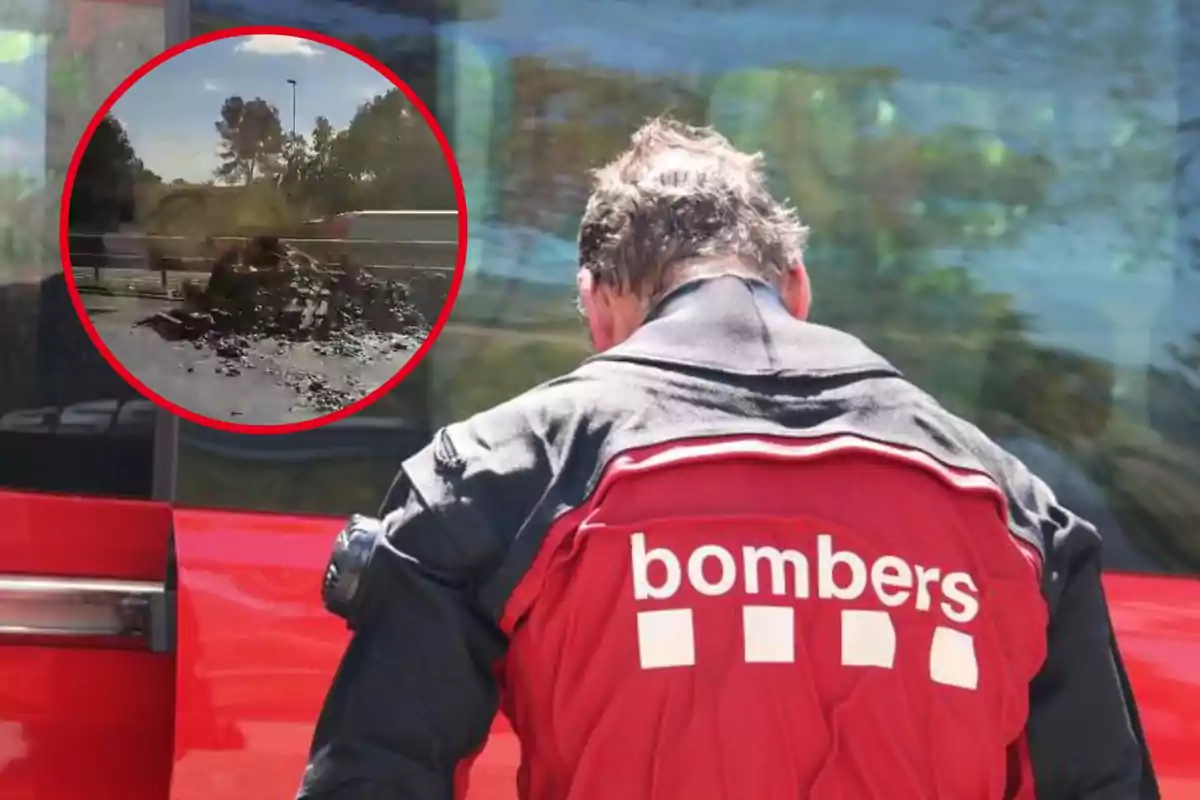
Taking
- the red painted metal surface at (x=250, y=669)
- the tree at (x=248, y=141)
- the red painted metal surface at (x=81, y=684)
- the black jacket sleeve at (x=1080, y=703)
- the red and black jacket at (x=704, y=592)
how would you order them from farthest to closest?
1. the red painted metal surface at (x=81, y=684)
2. the red painted metal surface at (x=250, y=669)
3. the tree at (x=248, y=141)
4. the black jacket sleeve at (x=1080, y=703)
5. the red and black jacket at (x=704, y=592)

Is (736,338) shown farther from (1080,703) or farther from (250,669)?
(250,669)

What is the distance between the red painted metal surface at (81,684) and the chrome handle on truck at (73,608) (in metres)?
0.02

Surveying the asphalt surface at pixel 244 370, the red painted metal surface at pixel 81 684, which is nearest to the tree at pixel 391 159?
the asphalt surface at pixel 244 370

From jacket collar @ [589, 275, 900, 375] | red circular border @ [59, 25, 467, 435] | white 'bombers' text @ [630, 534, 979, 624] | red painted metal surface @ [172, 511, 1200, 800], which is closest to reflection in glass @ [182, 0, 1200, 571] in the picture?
red circular border @ [59, 25, 467, 435]

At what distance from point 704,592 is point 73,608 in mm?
1196

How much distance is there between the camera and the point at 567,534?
3.70ft

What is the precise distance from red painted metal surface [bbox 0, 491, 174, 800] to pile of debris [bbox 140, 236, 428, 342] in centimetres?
33

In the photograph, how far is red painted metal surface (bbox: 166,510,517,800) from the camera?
1.83 metres

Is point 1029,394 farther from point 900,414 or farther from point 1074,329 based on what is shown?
point 900,414

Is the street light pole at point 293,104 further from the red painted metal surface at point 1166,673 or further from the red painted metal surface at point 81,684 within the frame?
the red painted metal surface at point 1166,673

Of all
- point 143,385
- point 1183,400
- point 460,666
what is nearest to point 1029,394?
point 1183,400

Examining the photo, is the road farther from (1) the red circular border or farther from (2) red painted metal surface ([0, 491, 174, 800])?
(2) red painted metal surface ([0, 491, 174, 800])

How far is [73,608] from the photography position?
1.93 metres

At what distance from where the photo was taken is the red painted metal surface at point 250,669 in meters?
1.83
